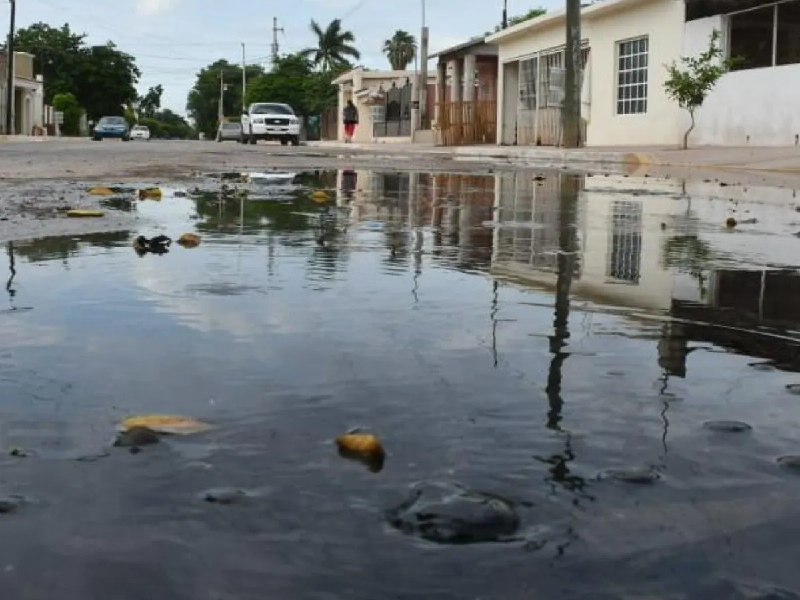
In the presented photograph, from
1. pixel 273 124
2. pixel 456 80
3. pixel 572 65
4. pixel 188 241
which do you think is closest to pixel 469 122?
pixel 456 80

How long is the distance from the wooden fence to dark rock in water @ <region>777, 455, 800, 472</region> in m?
34.4

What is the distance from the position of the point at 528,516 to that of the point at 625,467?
1.06 ft

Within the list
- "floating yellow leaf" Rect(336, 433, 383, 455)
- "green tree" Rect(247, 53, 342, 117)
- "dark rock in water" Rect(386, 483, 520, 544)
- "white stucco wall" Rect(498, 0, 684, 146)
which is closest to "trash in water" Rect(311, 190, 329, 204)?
"floating yellow leaf" Rect(336, 433, 383, 455)

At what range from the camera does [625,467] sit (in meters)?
1.93

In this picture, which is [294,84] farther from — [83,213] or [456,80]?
[83,213]

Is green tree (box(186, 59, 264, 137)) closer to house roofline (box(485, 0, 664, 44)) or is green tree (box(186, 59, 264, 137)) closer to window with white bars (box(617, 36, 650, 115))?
house roofline (box(485, 0, 664, 44))

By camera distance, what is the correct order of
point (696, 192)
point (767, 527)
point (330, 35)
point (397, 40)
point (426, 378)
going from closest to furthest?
point (767, 527), point (426, 378), point (696, 192), point (330, 35), point (397, 40)

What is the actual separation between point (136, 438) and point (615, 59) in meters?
27.4

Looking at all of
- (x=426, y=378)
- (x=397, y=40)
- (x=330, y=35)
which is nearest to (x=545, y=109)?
(x=426, y=378)

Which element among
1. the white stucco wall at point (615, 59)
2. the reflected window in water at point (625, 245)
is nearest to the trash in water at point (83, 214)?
the reflected window in water at point (625, 245)

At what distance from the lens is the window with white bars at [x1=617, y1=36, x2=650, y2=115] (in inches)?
1053

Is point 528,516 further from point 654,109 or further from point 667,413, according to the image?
point 654,109

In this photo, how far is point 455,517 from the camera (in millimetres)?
1645

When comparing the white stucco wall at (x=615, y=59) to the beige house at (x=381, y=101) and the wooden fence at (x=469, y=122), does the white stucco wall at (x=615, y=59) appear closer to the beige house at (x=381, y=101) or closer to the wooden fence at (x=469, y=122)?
the wooden fence at (x=469, y=122)
